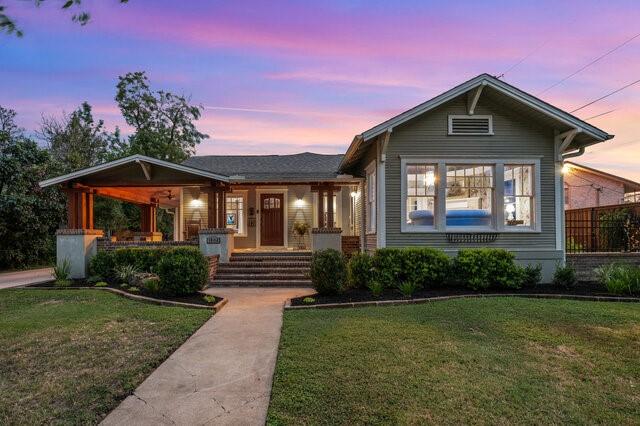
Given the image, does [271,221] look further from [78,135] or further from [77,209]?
[78,135]

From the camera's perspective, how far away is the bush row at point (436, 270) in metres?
8.57

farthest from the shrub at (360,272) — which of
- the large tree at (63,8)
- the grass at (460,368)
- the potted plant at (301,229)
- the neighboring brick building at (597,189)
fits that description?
the neighboring brick building at (597,189)

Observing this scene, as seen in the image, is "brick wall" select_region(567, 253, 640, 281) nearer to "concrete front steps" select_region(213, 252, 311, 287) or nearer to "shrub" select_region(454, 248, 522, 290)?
"shrub" select_region(454, 248, 522, 290)

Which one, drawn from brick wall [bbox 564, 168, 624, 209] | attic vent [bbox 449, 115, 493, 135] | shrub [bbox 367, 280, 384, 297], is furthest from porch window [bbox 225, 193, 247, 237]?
brick wall [bbox 564, 168, 624, 209]

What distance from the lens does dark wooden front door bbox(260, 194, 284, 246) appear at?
15.6 meters

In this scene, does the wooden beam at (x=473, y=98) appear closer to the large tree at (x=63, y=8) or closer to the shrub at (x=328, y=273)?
the shrub at (x=328, y=273)

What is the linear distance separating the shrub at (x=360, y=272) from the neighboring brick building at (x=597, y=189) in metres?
17.4

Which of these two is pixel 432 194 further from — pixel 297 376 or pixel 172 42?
pixel 172 42

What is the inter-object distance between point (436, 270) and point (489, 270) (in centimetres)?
109

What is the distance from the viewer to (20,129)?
26234 mm

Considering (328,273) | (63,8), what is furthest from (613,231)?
(63,8)

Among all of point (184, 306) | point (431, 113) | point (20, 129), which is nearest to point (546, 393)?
point (184, 306)

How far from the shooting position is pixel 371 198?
11422 millimetres

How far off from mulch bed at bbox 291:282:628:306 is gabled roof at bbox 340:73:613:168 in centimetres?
357
